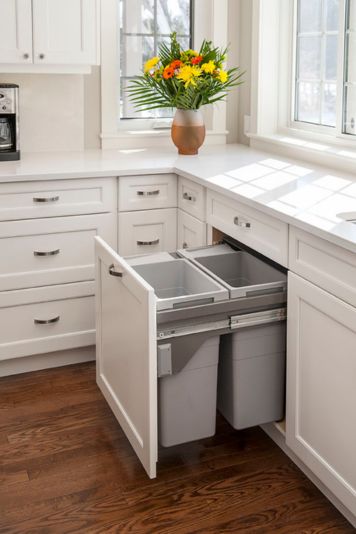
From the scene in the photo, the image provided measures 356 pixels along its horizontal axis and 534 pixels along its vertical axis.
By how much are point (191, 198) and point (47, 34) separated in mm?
960

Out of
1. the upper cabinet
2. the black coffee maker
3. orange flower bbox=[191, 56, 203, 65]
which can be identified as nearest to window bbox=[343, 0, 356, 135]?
orange flower bbox=[191, 56, 203, 65]

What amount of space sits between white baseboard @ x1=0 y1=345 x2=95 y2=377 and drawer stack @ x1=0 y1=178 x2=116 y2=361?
8cm

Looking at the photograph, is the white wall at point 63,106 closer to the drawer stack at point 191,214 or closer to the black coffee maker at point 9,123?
the black coffee maker at point 9,123

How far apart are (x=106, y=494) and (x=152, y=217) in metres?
1.33

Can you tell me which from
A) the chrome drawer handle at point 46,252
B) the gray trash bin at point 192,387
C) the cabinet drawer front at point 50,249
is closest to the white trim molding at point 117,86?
the cabinet drawer front at point 50,249

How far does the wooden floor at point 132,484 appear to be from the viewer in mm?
2172

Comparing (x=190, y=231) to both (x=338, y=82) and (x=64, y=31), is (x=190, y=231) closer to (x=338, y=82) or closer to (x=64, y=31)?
(x=338, y=82)

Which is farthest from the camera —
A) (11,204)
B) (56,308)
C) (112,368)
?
(56,308)

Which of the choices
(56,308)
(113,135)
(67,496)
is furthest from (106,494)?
(113,135)

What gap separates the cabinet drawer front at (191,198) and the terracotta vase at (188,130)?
32 cm

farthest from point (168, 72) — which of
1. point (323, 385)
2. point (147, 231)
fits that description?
point (323, 385)

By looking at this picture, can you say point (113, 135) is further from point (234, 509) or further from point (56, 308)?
point (234, 509)

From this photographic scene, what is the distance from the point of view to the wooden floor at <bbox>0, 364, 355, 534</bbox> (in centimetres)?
217

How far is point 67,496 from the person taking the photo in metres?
2.30
